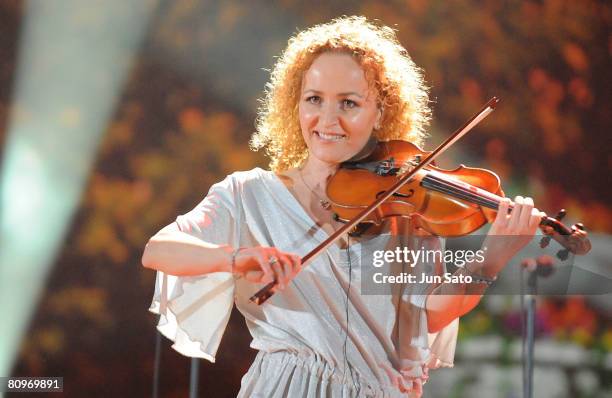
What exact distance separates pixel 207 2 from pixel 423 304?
1.29 metres

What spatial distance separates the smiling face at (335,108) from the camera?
1.66 metres

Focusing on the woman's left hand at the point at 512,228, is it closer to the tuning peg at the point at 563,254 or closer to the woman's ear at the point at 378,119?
the tuning peg at the point at 563,254

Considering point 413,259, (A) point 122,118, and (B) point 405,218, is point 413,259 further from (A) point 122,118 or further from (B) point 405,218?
(A) point 122,118

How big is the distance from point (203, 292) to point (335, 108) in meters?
0.44

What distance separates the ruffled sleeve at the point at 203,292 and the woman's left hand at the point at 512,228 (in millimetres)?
490

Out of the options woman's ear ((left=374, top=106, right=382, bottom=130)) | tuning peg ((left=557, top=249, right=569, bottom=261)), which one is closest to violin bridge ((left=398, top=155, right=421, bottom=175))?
woman's ear ((left=374, top=106, right=382, bottom=130))

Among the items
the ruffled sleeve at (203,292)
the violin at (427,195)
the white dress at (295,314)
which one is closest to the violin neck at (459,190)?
the violin at (427,195)

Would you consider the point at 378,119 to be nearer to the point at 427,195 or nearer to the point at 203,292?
the point at 427,195

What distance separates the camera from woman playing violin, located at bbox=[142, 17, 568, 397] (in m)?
1.51

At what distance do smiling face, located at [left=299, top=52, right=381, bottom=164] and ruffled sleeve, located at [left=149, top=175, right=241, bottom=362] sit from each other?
0.19 metres

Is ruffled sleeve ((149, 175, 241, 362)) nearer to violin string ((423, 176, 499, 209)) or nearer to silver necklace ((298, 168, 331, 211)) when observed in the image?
silver necklace ((298, 168, 331, 211))

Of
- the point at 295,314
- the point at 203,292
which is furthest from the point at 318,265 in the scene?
the point at 203,292

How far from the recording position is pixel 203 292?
1591 millimetres

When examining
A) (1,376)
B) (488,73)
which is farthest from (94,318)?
(488,73)
